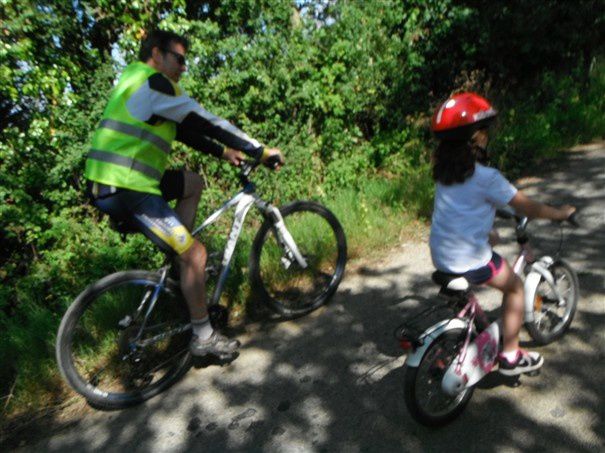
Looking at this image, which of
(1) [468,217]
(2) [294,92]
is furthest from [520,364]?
(2) [294,92]

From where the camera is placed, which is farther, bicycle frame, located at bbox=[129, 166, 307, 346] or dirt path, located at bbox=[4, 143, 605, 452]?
bicycle frame, located at bbox=[129, 166, 307, 346]

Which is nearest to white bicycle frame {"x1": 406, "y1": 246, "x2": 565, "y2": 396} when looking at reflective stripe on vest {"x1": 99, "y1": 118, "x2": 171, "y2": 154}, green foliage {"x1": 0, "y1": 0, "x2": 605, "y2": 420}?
reflective stripe on vest {"x1": 99, "y1": 118, "x2": 171, "y2": 154}

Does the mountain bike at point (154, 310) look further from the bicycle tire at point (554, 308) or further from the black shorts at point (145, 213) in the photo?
the bicycle tire at point (554, 308)

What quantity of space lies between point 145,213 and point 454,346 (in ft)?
6.21

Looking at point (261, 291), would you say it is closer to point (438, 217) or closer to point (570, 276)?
point (438, 217)

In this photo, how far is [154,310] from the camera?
3383 mm

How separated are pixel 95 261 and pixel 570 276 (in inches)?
193

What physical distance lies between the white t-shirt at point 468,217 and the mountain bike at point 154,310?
Result: 1469mm

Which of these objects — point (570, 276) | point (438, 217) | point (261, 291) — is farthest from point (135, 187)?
point (570, 276)

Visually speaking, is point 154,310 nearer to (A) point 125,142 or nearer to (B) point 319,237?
(A) point 125,142

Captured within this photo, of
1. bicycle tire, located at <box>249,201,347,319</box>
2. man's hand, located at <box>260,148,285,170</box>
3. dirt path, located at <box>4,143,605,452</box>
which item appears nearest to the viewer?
dirt path, located at <box>4,143,605,452</box>

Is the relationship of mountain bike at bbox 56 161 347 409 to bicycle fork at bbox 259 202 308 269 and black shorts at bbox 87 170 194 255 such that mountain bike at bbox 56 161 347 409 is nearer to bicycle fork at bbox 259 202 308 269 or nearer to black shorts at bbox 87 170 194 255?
bicycle fork at bbox 259 202 308 269

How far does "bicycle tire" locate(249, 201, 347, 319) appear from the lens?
3.85 metres

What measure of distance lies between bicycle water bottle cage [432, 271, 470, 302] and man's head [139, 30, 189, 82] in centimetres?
195
